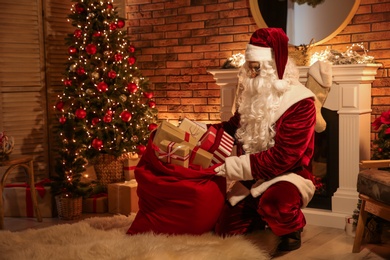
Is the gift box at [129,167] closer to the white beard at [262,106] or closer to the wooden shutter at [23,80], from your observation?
the wooden shutter at [23,80]

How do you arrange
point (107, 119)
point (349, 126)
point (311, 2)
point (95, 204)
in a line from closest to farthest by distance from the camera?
point (349, 126), point (311, 2), point (95, 204), point (107, 119)

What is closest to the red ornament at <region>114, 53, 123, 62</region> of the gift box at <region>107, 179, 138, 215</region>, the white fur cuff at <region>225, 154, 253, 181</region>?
the gift box at <region>107, 179, 138, 215</region>

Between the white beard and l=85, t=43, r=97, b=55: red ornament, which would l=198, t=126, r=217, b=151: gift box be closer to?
the white beard

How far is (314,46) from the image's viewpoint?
4.59 meters

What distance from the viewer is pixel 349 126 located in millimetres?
4102

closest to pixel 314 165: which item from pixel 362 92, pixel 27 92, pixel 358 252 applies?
pixel 362 92

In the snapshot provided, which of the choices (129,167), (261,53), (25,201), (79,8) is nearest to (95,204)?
(129,167)

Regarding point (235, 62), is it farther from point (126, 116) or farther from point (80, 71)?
point (80, 71)

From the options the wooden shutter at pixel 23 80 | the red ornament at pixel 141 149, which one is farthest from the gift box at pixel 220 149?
the wooden shutter at pixel 23 80

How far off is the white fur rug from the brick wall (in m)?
2.21

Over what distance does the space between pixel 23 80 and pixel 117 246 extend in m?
3.01

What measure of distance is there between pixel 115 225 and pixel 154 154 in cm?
75

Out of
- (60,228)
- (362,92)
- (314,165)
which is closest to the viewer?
(60,228)

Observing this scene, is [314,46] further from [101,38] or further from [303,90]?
[101,38]
